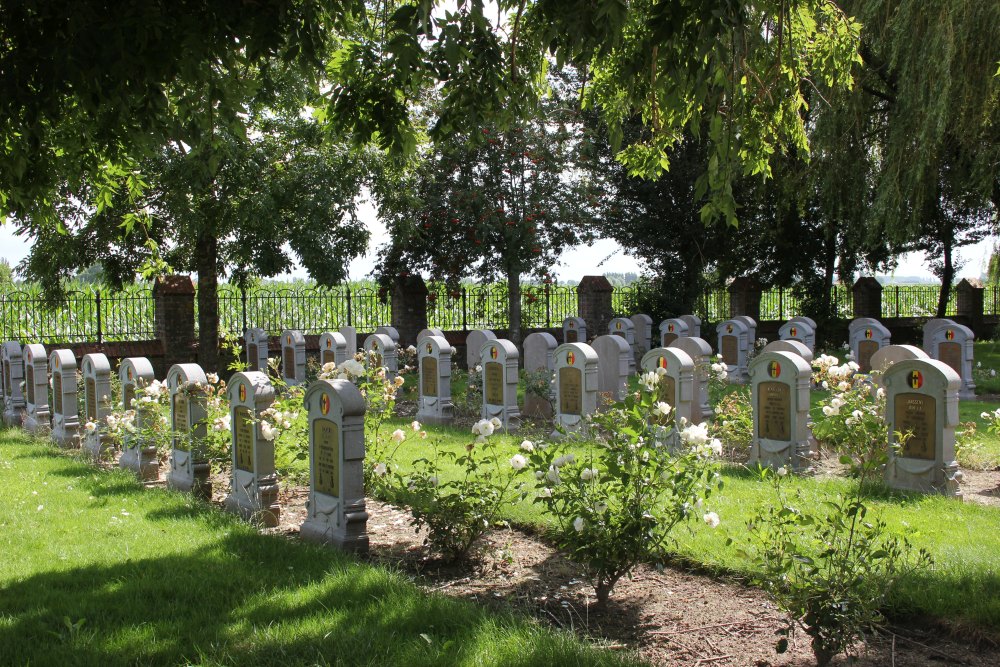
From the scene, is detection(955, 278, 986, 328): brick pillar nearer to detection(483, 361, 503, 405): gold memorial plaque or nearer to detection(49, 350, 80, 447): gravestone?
detection(483, 361, 503, 405): gold memorial plaque

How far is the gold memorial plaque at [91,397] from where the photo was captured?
10.8 m

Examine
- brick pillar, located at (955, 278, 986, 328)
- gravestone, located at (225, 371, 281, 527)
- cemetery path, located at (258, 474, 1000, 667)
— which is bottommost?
cemetery path, located at (258, 474, 1000, 667)

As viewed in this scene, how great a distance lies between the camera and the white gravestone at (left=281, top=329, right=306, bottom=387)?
16.7m

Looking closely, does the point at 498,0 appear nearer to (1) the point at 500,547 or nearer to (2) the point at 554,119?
(1) the point at 500,547

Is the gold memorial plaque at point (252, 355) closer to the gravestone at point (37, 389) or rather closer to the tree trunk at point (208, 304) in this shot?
the tree trunk at point (208, 304)

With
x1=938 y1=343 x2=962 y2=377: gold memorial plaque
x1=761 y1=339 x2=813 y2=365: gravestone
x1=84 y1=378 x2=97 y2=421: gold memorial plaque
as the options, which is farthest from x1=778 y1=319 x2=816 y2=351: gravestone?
x1=84 y1=378 x2=97 y2=421: gold memorial plaque

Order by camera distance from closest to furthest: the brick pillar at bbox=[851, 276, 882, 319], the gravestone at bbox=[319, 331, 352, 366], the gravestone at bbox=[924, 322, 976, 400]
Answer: the gravestone at bbox=[924, 322, 976, 400] → the gravestone at bbox=[319, 331, 352, 366] → the brick pillar at bbox=[851, 276, 882, 319]

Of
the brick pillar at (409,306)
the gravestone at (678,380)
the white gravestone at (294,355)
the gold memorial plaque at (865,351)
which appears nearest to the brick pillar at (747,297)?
the gold memorial plaque at (865,351)

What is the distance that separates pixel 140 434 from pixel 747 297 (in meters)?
18.3

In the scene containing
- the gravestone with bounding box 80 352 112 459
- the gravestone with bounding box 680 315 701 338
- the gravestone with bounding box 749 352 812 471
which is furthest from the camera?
the gravestone with bounding box 680 315 701 338

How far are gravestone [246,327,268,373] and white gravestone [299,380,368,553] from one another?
11.8 m

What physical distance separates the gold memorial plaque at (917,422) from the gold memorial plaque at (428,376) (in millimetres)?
6898

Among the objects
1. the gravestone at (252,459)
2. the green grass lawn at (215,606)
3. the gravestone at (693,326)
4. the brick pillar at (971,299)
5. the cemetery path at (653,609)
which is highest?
the brick pillar at (971,299)

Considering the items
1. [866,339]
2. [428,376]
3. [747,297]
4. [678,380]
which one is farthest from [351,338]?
[747,297]
